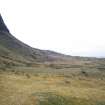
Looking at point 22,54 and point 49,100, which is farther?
point 22,54

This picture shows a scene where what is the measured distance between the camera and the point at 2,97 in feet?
111

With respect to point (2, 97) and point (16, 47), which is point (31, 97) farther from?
point (16, 47)

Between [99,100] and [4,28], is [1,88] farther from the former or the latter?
[4,28]

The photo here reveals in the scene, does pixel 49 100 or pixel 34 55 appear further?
pixel 34 55

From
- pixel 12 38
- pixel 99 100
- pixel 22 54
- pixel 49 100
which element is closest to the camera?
pixel 49 100

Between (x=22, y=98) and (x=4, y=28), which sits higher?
(x=4, y=28)

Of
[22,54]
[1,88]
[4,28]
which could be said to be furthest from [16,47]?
[1,88]

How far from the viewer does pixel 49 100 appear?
33.3m

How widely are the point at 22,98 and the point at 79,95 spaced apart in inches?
384

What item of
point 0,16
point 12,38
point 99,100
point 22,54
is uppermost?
point 0,16

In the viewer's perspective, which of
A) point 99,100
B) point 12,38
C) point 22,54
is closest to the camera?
point 99,100

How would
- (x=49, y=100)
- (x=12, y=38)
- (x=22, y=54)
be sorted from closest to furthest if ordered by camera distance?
(x=49, y=100), (x=22, y=54), (x=12, y=38)

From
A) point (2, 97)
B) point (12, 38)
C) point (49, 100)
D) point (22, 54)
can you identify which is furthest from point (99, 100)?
point (12, 38)

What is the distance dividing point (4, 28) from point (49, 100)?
130m
